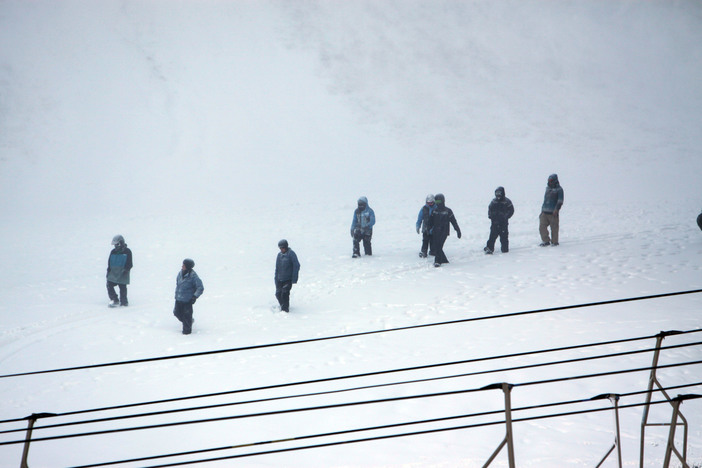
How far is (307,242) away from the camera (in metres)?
19.1

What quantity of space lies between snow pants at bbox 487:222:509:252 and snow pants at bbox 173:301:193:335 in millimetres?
7119

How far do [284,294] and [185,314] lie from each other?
1.84 meters

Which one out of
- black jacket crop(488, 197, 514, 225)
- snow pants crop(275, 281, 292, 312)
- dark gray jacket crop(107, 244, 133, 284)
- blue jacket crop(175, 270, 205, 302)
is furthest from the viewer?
black jacket crop(488, 197, 514, 225)

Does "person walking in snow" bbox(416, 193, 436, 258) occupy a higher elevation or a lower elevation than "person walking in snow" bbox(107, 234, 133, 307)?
higher

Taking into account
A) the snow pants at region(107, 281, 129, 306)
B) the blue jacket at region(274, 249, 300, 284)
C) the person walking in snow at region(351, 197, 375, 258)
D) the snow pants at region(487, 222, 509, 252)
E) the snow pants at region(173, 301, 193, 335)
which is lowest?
the snow pants at region(173, 301, 193, 335)

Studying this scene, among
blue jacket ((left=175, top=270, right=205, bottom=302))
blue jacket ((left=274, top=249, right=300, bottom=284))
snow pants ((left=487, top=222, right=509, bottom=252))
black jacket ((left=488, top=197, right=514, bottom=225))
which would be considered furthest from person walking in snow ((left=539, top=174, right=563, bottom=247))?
blue jacket ((left=175, top=270, right=205, bottom=302))

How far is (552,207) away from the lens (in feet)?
47.3

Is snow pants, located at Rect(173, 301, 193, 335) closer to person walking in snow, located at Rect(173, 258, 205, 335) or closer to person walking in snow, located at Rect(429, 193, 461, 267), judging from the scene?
person walking in snow, located at Rect(173, 258, 205, 335)

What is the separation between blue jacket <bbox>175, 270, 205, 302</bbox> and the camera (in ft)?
35.7

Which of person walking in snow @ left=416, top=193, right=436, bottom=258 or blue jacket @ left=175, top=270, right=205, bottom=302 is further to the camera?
person walking in snow @ left=416, top=193, right=436, bottom=258

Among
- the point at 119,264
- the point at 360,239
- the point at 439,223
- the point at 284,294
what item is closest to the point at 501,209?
the point at 439,223

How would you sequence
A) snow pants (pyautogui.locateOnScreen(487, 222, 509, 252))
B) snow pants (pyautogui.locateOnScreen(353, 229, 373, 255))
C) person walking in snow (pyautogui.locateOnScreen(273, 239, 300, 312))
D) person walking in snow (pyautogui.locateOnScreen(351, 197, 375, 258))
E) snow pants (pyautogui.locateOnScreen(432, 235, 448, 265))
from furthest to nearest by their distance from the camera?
snow pants (pyautogui.locateOnScreen(353, 229, 373, 255)) → person walking in snow (pyautogui.locateOnScreen(351, 197, 375, 258)) → snow pants (pyautogui.locateOnScreen(487, 222, 509, 252)) → snow pants (pyautogui.locateOnScreen(432, 235, 448, 265)) → person walking in snow (pyautogui.locateOnScreen(273, 239, 300, 312))

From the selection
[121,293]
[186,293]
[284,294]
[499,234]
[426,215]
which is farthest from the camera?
[499,234]

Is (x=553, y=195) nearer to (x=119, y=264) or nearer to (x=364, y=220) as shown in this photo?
(x=364, y=220)
